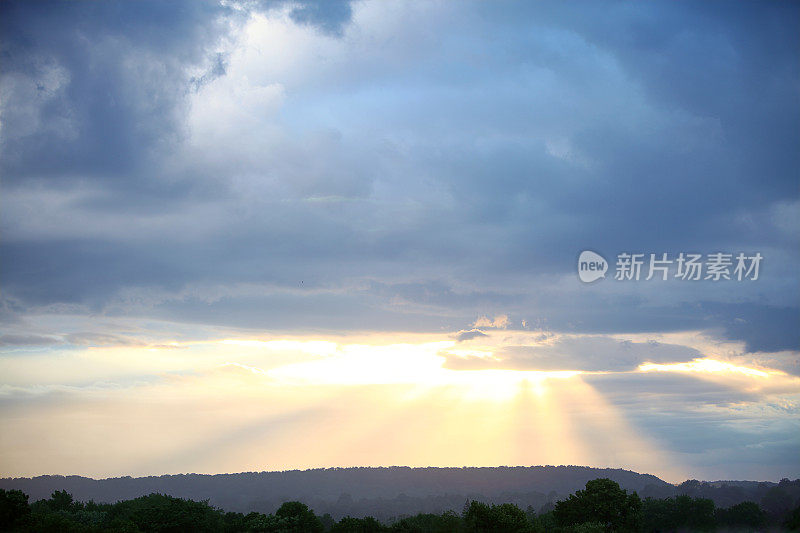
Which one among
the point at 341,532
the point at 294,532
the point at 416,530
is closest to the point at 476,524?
the point at 416,530

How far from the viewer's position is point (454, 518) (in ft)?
321

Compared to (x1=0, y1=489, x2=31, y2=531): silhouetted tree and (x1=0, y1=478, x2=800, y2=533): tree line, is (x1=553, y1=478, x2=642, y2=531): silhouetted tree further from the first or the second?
(x1=0, y1=489, x2=31, y2=531): silhouetted tree

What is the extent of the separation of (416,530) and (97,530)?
44.7 meters

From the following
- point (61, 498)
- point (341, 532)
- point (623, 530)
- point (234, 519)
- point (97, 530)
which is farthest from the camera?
point (61, 498)

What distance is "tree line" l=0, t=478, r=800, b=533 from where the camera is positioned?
86.4m

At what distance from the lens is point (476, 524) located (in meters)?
86.3

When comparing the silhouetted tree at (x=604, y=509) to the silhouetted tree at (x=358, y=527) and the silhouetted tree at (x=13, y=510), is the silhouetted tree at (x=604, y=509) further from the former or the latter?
the silhouetted tree at (x=13, y=510)

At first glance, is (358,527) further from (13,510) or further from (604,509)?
(13,510)

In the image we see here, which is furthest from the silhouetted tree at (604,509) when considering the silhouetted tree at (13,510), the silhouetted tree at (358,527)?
the silhouetted tree at (13,510)

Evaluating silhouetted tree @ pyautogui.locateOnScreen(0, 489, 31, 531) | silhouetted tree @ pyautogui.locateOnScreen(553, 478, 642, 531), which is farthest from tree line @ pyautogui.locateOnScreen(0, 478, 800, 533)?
silhouetted tree @ pyautogui.locateOnScreen(0, 489, 31, 531)

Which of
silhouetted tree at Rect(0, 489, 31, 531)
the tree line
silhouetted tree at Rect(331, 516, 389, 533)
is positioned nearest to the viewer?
silhouetted tree at Rect(0, 489, 31, 531)

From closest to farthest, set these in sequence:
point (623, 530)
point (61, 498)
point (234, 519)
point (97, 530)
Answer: point (97, 530) → point (623, 530) → point (234, 519) → point (61, 498)

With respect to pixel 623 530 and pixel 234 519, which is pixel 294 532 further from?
pixel 623 530

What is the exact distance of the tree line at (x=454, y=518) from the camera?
283 ft
